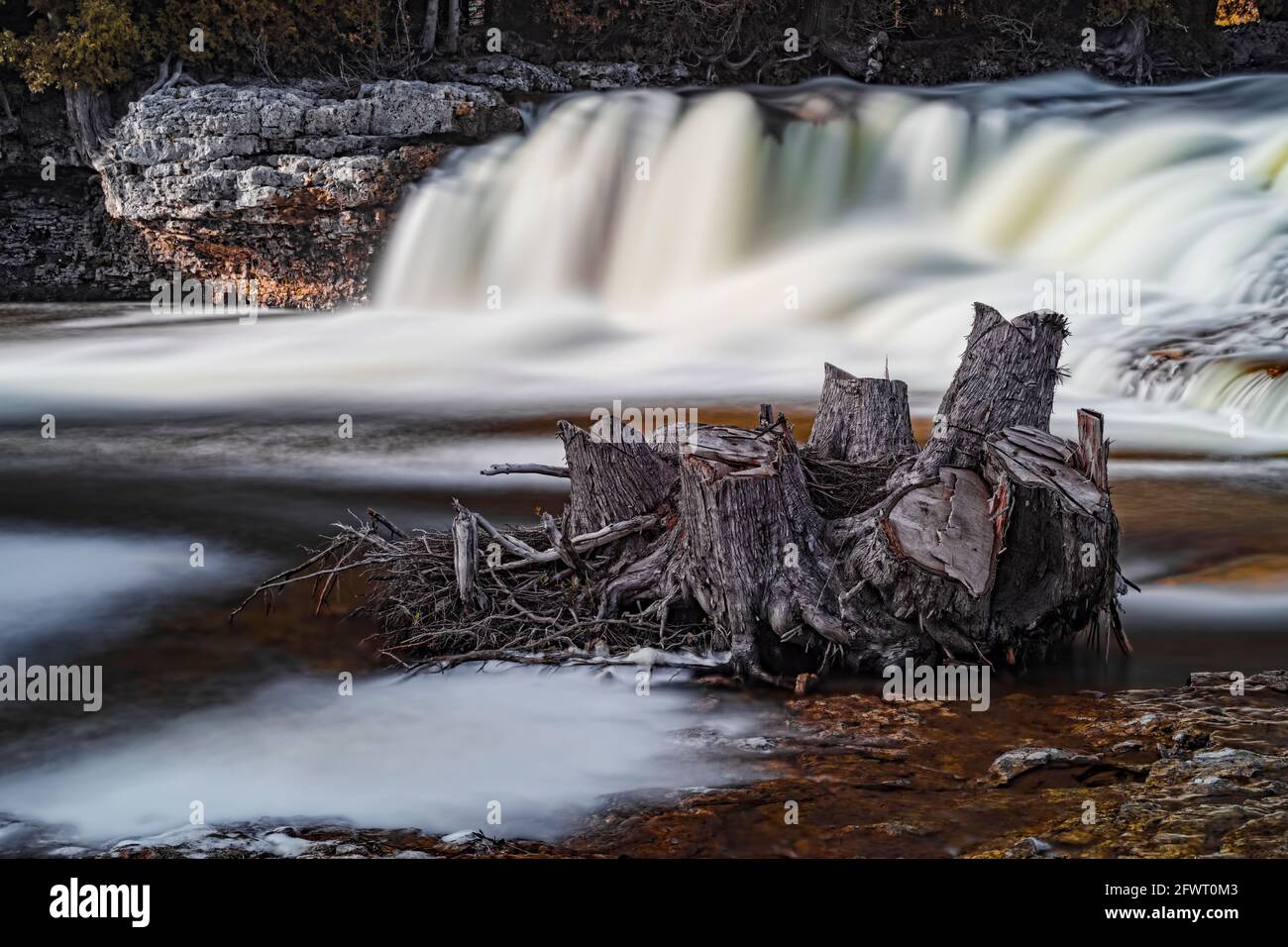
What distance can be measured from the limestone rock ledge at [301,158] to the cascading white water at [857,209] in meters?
0.39

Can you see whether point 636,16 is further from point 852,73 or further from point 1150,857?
point 1150,857

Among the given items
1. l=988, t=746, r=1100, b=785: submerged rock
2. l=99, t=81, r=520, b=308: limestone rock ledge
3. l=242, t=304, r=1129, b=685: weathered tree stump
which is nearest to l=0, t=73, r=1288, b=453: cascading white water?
l=99, t=81, r=520, b=308: limestone rock ledge

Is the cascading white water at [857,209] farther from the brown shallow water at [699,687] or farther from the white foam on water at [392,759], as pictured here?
the white foam on water at [392,759]

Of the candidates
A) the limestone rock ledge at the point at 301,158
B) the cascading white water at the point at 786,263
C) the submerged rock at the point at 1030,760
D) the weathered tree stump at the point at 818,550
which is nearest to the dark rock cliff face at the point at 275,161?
the limestone rock ledge at the point at 301,158

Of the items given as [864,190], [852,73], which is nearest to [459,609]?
[864,190]

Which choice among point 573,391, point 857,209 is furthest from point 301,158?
point 857,209

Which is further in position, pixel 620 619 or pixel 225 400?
pixel 225 400

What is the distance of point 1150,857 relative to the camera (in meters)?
3.28

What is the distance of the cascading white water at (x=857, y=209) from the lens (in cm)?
1180

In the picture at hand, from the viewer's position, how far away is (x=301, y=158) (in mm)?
14773

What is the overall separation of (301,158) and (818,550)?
1159cm

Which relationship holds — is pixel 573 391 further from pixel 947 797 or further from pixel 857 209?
pixel 947 797
